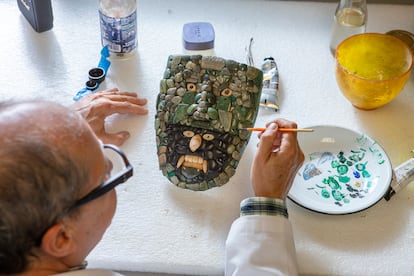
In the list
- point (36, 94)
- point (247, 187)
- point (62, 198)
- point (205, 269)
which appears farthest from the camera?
point (36, 94)

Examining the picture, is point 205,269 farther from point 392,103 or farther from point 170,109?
point 392,103

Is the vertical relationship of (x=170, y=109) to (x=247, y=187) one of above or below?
above

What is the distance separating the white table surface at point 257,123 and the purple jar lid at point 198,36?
54mm

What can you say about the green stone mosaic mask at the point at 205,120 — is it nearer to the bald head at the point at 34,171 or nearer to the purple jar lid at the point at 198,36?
the purple jar lid at the point at 198,36

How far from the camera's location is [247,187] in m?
1.06

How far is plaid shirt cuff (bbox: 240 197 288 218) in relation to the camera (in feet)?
3.17

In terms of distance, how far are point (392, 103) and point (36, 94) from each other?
0.71 meters

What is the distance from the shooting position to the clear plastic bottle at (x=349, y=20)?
51.0 inches

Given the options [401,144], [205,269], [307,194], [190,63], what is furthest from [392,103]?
[205,269]

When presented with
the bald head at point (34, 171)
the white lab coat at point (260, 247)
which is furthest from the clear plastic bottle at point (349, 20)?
the bald head at point (34, 171)

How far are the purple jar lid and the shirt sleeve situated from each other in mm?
416

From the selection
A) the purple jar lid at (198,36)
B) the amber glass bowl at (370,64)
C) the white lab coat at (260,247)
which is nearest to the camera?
the white lab coat at (260,247)

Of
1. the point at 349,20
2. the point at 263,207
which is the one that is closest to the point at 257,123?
the point at 263,207

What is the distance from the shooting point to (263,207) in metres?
0.97
